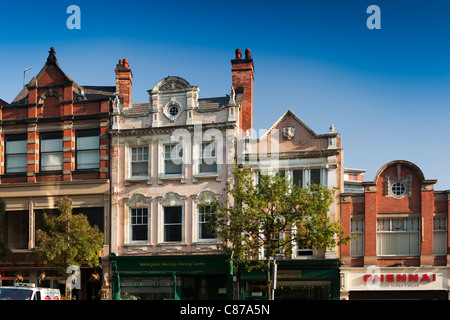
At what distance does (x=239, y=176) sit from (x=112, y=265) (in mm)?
9898

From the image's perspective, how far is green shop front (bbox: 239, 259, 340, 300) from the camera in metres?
28.3

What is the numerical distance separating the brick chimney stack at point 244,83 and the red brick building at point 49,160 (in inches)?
304

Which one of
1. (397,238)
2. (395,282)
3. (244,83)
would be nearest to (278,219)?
(397,238)

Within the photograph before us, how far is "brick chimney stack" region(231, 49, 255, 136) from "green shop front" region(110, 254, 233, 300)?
8.36 m

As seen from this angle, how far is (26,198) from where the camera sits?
32625 mm

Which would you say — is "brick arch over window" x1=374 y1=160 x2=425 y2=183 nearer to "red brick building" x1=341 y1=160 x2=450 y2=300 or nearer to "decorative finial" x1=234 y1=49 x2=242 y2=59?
"red brick building" x1=341 y1=160 x2=450 y2=300

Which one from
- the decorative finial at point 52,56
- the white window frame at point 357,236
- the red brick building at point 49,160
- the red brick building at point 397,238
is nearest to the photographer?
the red brick building at point 397,238

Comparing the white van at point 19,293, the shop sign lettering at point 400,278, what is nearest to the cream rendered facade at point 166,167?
the shop sign lettering at point 400,278

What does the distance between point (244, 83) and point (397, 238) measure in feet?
41.3

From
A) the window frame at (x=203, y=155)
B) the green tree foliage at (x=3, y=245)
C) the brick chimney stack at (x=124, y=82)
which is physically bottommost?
the green tree foliage at (x=3, y=245)

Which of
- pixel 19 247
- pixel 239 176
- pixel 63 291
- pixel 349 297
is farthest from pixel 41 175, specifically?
pixel 349 297

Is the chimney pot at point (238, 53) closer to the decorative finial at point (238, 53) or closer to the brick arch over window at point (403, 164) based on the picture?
the decorative finial at point (238, 53)

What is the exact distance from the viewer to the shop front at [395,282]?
27.5 m

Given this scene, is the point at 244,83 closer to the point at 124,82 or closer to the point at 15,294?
the point at 124,82
